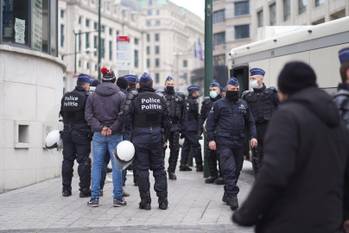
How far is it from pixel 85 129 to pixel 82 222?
7.29 ft

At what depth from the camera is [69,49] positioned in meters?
99.8

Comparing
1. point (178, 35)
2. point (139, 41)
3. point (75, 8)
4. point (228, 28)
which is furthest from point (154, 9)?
point (228, 28)

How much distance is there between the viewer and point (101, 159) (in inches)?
357

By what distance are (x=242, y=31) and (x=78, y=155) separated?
6841 centimetres

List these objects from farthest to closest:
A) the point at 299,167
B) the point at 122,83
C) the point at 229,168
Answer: the point at 122,83, the point at 229,168, the point at 299,167

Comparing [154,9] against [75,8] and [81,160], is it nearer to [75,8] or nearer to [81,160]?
[75,8]

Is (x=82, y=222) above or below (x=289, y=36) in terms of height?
below

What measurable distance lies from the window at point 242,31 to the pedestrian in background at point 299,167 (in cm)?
7323

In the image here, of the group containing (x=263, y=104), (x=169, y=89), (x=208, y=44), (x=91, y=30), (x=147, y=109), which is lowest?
(x=147, y=109)

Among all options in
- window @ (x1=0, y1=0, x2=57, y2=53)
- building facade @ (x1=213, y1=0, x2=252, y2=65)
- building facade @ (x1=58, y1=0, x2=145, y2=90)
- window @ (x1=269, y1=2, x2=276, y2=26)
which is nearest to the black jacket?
window @ (x1=0, y1=0, x2=57, y2=53)

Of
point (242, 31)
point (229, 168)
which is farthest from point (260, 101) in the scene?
point (242, 31)

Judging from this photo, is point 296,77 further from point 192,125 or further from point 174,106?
point 192,125

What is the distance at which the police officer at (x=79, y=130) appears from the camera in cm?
973

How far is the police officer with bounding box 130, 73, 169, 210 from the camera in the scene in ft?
28.2
